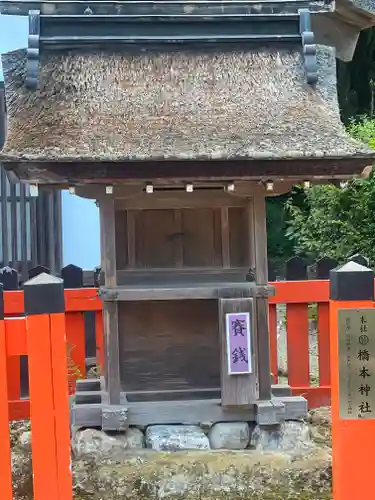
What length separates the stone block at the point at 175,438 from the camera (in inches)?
161

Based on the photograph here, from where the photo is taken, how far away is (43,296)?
2676mm

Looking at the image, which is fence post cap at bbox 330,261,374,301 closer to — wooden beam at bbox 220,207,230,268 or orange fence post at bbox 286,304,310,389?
wooden beam at bbox 220,207,230,268

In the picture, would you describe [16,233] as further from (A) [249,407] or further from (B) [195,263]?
(A) [249,407]

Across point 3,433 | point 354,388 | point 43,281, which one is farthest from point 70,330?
point 354,388

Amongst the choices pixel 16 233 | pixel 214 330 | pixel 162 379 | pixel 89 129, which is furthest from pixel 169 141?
pixel 16 233

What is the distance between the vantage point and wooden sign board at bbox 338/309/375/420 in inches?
111

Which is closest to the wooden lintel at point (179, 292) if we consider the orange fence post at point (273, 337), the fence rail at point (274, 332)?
the fence rail at point (274, 332)

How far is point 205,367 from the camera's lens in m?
4.38

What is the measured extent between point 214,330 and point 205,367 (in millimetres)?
279

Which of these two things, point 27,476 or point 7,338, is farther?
point 27,476

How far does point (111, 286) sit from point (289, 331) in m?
1.92

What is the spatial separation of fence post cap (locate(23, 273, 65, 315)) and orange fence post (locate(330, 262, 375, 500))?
1278 millimetres

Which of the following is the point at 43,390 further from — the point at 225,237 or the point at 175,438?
the point at 225,237

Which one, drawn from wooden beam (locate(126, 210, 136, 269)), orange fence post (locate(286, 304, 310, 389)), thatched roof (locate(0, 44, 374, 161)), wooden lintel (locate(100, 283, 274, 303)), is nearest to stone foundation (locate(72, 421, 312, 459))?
wooden lintel (locate(100, 283, 274, 303))
